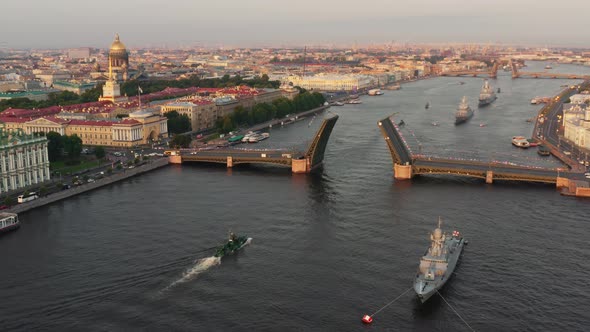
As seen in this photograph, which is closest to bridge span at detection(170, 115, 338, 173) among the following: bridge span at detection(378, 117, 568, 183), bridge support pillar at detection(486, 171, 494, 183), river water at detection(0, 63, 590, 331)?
river water at detection(0, 63, 590, 331)

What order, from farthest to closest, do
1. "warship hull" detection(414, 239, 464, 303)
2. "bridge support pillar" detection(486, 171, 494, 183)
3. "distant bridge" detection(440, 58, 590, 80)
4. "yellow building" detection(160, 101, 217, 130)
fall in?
"distant bridge" detection(440, 58, 590, 80)
"yellow building" detection(160, 101, 217, 130)
"bridge support pillar" detection(486, 171, 494, 183)
"warship hull" detection(414, 239, 464, 303)

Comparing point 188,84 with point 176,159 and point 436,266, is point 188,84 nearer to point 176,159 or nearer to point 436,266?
point 176,159

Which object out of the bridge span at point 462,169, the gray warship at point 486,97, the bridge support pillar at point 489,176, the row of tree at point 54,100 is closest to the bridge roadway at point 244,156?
the bridge span at point 462,169

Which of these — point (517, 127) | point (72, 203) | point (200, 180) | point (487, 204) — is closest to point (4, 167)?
point (72, 203)

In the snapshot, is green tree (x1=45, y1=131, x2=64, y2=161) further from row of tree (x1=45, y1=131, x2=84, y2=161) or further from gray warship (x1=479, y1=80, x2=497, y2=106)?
gray warship (x1=479, y1=80, x2=497, y2=106)

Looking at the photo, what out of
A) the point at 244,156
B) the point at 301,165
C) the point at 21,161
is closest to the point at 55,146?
the point at 21,161

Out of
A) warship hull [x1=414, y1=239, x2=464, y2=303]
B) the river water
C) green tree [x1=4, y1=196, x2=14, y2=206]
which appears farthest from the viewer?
green tree [x1=4, y1=196, x2=14, y2=206]
